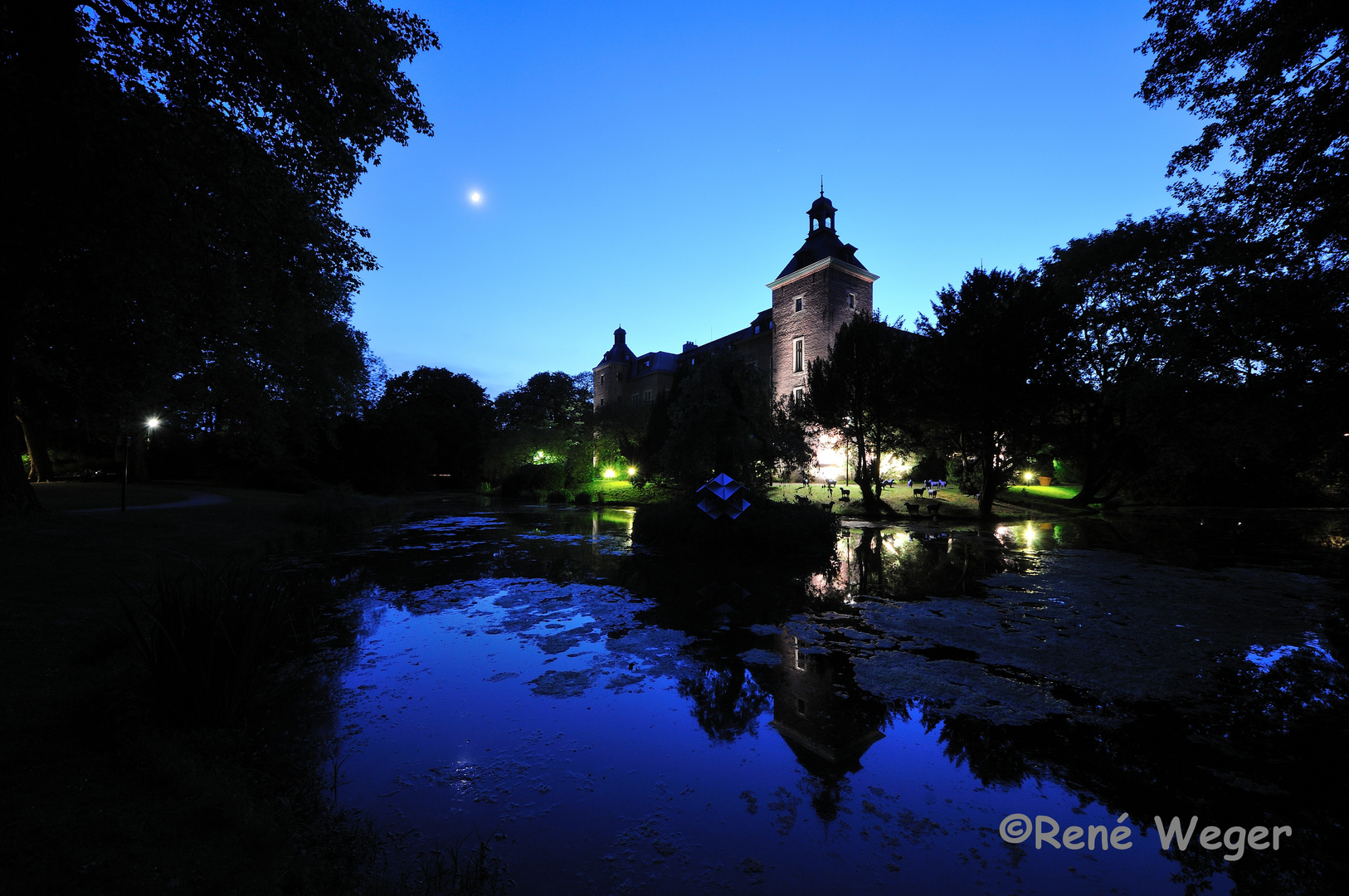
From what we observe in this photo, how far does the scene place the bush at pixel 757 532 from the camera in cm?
1229

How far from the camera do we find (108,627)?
5.19 metres

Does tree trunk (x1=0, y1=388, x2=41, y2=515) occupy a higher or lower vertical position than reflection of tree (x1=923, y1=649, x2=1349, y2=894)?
higher

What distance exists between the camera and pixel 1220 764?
3518 mm

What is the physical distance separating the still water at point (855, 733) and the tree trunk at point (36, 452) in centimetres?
3301

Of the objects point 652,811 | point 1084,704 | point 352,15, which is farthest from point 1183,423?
point 352,15

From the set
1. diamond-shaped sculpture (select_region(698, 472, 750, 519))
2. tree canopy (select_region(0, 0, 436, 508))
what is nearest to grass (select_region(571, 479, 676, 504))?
diamond-shaped sculpture (select_region(698, 472, 750, 519))

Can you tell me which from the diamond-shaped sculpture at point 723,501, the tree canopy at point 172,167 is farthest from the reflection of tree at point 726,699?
the tree canopy at point 172,167

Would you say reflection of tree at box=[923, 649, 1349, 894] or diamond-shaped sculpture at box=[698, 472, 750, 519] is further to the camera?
diamond-shaped sculpture at box=[698, 472, 750, 519]

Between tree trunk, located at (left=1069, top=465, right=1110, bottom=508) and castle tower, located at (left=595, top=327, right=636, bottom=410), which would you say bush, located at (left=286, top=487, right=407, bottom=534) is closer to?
tree trunk, located at (left=1069, top=465, right=1110, bottom=508)

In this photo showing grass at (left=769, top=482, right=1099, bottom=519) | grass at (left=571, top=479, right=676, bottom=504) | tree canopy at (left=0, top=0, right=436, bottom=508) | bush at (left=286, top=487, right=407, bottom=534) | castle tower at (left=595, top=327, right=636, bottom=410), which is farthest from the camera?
castle tower at (left=595, top=327, right=636, bottom=410)

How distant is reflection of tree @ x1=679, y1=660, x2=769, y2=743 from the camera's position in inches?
164

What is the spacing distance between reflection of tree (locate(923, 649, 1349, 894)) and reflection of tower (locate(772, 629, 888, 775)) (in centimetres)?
53

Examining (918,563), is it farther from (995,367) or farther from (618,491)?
(618,491)

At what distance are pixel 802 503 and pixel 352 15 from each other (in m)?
13.1
